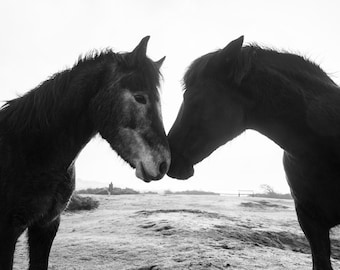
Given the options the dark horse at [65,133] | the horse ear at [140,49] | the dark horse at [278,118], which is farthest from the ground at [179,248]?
the horse ear at [140,49]

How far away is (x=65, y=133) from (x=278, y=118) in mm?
2066

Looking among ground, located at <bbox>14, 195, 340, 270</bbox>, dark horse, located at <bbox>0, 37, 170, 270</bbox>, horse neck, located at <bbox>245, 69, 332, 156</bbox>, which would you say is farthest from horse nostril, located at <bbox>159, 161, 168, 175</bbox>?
ground, located at <bbox>14, 195, 340, 270</bbox>

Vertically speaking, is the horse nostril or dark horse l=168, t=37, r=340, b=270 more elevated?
dark horse l=168, t=37, r=340, b=270

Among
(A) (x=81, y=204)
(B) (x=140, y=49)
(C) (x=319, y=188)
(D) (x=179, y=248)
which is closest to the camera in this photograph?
(C) (x=319, y=188)

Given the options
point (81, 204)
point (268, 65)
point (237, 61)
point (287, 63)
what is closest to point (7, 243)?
point (237, 61)

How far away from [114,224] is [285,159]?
547 centimetres

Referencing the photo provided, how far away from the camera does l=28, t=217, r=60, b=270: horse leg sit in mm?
3152

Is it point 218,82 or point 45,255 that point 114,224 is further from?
point 218,82

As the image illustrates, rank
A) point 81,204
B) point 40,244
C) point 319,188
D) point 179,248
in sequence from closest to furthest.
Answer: point 319,188
point 40,244
point 179,248
point 81,204

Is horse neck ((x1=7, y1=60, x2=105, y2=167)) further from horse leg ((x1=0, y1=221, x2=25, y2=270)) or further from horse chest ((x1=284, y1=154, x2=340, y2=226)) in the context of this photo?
horse chest ((x1=284, y1=154, x2=340, y2=226))

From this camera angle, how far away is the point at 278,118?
2969 mm

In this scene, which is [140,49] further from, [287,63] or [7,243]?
[7,243]

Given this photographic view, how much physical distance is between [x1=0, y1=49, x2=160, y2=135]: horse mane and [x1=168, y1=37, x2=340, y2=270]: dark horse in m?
0.60

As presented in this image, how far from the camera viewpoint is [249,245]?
5.29 metres
